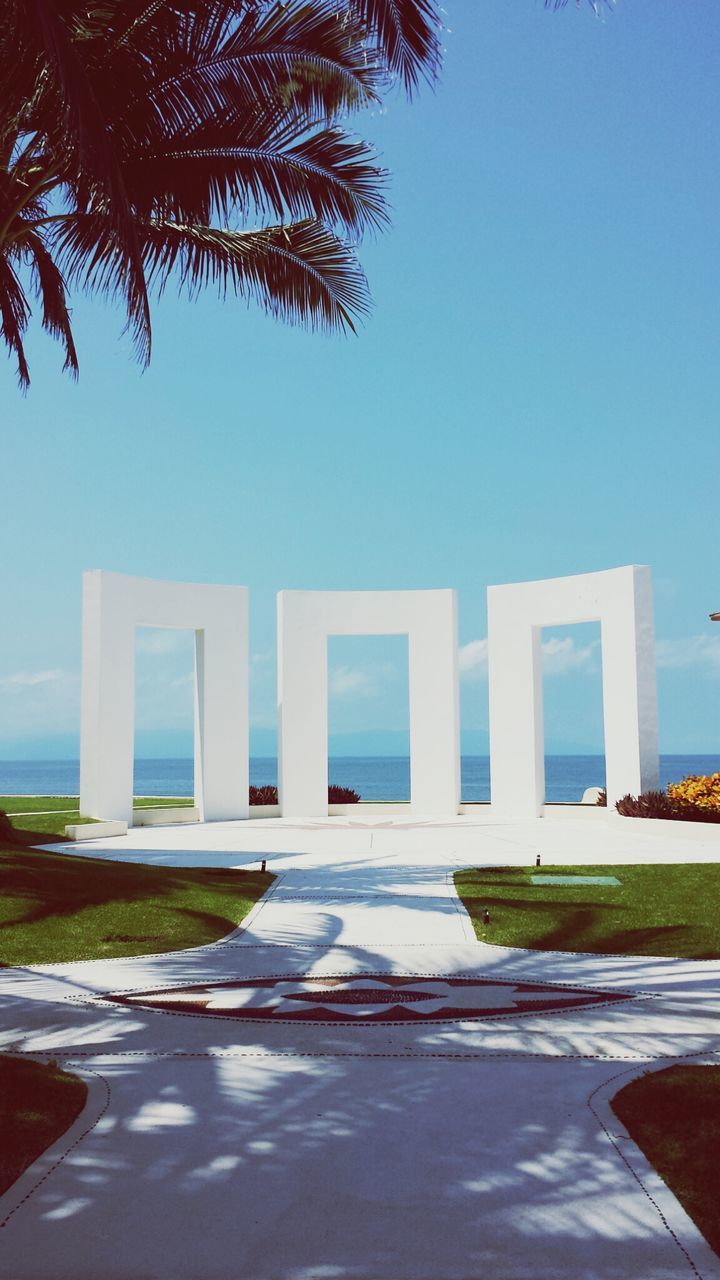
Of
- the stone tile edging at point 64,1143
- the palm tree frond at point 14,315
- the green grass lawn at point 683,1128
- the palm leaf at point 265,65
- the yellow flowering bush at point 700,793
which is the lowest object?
the green grass lawn at point 683,1128

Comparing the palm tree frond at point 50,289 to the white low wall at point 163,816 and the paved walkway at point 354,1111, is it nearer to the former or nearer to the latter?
the paved walkway at point 354,1111

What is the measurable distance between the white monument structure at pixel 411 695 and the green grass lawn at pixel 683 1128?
1766 centimetres

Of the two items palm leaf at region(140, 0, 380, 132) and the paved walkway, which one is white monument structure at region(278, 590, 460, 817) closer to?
the paved walkway

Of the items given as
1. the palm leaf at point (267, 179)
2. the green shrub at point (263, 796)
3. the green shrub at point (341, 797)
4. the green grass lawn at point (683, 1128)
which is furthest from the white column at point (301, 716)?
the green grass lawn at point (683, 1128)

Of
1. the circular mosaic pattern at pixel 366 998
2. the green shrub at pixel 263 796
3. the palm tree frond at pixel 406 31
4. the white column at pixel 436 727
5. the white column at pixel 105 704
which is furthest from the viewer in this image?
the green shrub at pixel 263 796

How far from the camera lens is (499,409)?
51250 millimetres

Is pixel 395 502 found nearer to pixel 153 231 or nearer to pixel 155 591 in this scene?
pixel 155 591

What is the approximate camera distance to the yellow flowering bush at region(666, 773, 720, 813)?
1762 centimetres

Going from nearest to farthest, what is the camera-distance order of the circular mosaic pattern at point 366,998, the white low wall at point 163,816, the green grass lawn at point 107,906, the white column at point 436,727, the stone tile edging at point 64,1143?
the stone tile edging at point 64,1143
the circular mosaic pattern at point 366,998
the green grass lawn at point 107,906
the white low wall at point 163,816
the white column at point 436,727

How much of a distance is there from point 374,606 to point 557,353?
2493 centimetres

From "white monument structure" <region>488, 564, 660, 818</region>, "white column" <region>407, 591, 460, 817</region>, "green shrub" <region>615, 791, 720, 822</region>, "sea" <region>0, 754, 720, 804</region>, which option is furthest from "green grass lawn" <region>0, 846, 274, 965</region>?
"sea" <region>0, 754, 720, 804</region>

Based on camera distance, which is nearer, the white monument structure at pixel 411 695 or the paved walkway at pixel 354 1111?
the paved walkway at pixel 354 1111

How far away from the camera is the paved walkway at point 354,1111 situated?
3248mm

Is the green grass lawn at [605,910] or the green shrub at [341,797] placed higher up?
the green shrub at [341,797]
